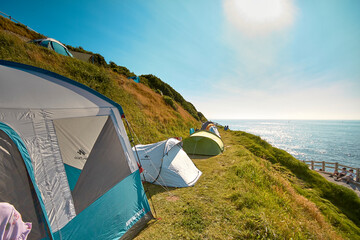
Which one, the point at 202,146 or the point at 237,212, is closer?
the point at 237,212

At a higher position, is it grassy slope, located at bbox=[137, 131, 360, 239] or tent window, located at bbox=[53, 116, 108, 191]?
tent window, located at bbox=[53, 116, 108, 191]

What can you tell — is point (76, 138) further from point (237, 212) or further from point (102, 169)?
point (237, 212)

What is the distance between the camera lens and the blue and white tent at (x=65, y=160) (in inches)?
83.5

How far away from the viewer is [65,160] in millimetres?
3812

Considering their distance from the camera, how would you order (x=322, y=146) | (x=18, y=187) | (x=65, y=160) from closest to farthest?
1. (x=18, y=187)
2. (x=65, y=160)
3. (x=322, y=146)

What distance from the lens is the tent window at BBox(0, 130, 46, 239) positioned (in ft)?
6.58

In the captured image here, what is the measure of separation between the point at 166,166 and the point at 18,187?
3982 mm

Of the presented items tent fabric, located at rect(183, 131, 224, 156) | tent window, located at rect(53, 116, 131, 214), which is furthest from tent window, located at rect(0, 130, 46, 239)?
tent fabric, located at rect(183, 131, 224, 156)

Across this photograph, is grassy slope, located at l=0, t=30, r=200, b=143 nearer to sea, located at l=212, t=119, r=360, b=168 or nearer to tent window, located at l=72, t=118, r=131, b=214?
tent window, located at l=72, t=118, r=131, b=214

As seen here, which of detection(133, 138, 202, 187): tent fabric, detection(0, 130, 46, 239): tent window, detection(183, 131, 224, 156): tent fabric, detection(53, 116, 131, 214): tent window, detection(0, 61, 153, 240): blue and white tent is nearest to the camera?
detection(0, 130, 46, 239): tent window

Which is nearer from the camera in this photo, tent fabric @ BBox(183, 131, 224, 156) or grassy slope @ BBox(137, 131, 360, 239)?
grassy slope @ BBox(137, 131, 360, 239)

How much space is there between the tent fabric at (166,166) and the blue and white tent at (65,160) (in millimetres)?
1811

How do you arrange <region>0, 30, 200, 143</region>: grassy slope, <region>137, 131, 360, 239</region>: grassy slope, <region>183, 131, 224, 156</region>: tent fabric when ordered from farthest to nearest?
<region>183, 131, 224, 156</region>: tent fabric
<region>0, 30, 200, 143</region>: grassy slope
<region>137, 131, 360, 239</region>: grassy slope

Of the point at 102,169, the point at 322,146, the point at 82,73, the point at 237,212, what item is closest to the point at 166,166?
the point at 102,169
